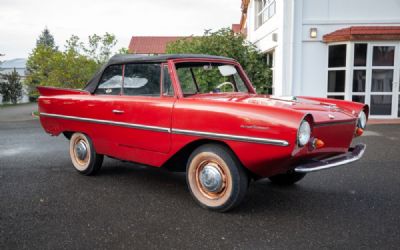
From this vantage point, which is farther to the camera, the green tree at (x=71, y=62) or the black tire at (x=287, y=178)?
the green tree at (x=71, y=62)

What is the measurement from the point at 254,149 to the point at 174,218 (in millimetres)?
1005

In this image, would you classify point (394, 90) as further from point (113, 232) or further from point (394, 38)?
point (113, 232)

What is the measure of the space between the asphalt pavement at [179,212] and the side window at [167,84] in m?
1.17

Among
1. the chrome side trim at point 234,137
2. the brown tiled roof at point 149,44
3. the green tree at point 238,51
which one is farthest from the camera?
the brown tiled roof at point 149,44

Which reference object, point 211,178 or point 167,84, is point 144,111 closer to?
point 167,84

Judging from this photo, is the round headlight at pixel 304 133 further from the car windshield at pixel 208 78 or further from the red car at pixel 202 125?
the car windshield at pixel 208 78

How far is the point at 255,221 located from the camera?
343 cm

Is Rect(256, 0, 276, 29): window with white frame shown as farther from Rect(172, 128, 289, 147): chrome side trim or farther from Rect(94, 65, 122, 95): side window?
Rect(172, 128, 289, 147): chrome side trim

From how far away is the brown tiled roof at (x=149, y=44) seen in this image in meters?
47.8

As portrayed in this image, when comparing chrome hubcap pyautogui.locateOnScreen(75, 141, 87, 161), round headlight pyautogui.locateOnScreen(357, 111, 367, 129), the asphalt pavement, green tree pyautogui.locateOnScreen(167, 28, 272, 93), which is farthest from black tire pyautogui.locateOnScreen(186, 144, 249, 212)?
green tree pyautogui.locateOnScreen(167, 28, 272, 93)

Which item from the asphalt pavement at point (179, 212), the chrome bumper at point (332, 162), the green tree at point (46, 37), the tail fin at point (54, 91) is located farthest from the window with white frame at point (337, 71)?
the green tree at point (46, 37)

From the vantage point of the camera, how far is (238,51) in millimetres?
13297

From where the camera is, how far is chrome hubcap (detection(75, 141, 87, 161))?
5062 mm

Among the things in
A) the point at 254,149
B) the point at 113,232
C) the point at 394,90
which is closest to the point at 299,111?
the point at 254,149
